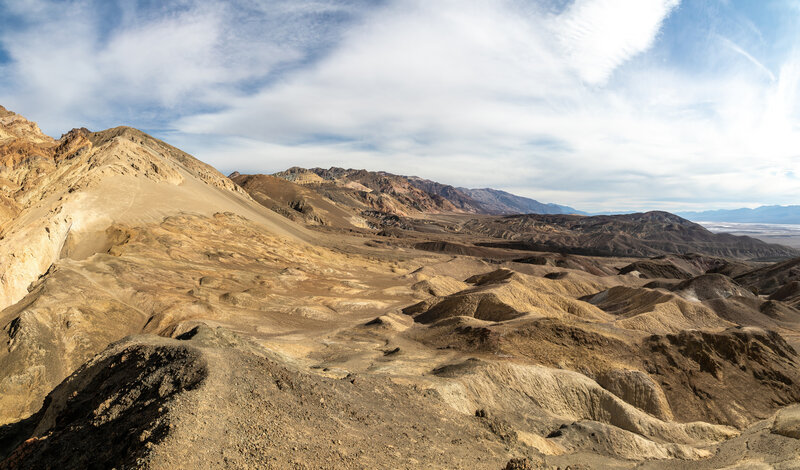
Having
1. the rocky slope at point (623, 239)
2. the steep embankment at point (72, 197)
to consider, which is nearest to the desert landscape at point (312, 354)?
the steep embankment at point (72, 197)

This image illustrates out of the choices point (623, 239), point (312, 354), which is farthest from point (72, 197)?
point (623, 239)

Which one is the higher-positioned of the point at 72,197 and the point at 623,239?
the point at 72,197

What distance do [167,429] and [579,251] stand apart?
449 feet

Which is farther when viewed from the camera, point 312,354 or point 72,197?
point 72,197

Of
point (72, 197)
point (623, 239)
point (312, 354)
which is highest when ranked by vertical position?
point (72, 197)

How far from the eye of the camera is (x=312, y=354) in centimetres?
2888

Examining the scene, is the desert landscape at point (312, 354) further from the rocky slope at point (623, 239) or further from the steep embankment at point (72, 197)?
the rocky slope at point (623, 239)

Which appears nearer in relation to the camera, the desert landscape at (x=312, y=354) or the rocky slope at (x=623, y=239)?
the desert landscape at (x=312, y=354)

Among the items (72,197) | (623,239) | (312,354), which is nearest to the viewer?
(312,354)

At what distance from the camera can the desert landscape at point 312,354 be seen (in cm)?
1202

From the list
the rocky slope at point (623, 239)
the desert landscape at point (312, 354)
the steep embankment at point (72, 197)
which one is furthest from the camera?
the rocky slope at point (623, 239)

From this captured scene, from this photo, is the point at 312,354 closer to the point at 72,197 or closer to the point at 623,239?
the point at 72,197

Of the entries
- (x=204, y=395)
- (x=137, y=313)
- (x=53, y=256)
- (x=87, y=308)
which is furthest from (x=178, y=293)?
(x=204, y=395)

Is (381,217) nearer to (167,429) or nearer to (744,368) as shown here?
(744,368)
